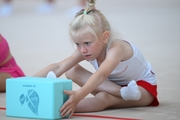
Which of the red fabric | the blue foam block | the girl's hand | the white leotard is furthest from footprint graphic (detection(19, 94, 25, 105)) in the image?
the red fabric

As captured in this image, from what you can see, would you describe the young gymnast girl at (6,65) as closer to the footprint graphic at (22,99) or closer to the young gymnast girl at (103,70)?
the young gymnast girl at (103,70)

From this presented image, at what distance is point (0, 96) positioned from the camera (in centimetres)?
271

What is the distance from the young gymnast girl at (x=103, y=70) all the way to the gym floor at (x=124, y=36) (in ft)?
0.22

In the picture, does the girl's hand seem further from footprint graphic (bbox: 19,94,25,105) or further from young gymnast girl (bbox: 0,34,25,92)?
young gymnast girl (bbox: 0,34,25,92)

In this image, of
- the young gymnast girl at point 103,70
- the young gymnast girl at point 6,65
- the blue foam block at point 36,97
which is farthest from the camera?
the young gymnast girl at point 6,65

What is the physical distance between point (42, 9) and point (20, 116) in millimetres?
6484

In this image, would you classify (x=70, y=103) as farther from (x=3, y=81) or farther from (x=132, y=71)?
(x=3, y=81)

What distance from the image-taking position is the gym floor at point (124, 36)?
8.14 ft

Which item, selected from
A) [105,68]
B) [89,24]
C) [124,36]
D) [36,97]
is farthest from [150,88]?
[124,36]

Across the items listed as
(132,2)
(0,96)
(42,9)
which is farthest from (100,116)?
(132,2)

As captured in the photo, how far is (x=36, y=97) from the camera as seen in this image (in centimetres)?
195

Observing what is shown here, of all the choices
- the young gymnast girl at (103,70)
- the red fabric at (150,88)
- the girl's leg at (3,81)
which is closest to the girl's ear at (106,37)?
the young gymnast girl at (103,70)

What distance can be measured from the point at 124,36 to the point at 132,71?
313 centimetres

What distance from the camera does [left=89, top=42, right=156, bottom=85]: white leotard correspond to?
235 centimetres
